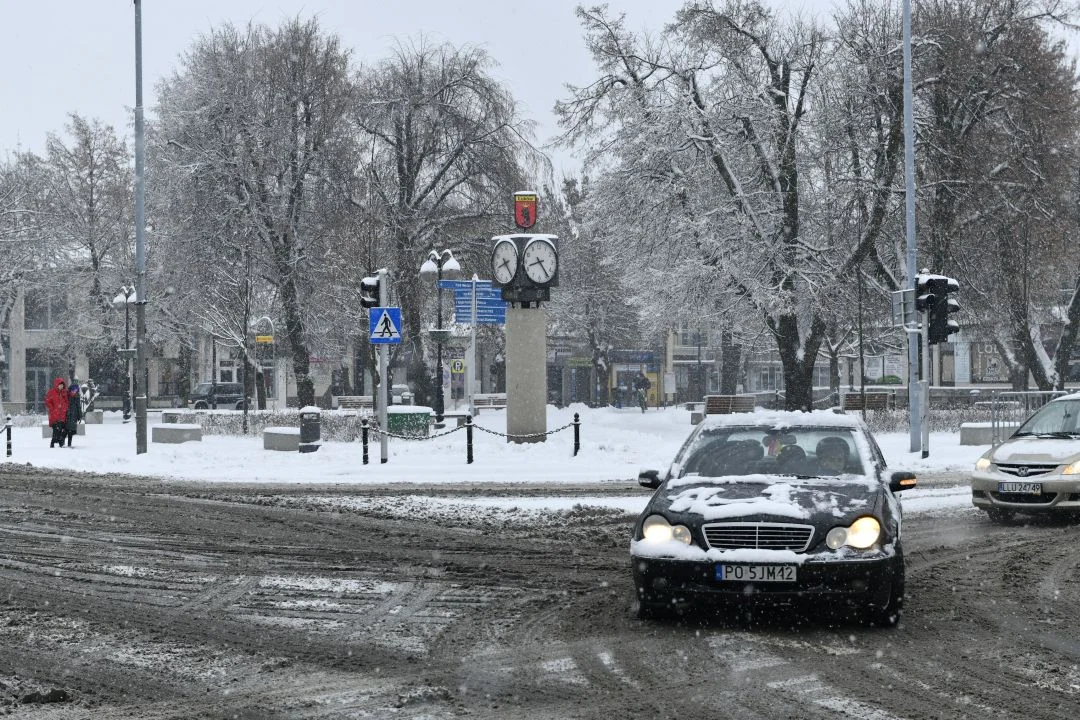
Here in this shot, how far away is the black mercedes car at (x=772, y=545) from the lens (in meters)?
7.30

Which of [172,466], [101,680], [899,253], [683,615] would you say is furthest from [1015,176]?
[101,680]

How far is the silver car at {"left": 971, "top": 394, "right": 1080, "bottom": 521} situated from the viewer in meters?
13.2

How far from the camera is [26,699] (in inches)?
233

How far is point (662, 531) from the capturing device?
7.72 meters

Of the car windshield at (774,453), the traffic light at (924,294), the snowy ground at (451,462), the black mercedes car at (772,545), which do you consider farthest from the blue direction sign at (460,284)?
the black mercedes car at (772,545)

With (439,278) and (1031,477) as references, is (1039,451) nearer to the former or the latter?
(1031,477)

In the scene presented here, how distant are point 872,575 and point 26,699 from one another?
4745 millimetres

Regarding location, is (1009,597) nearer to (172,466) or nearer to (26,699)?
(26,699)

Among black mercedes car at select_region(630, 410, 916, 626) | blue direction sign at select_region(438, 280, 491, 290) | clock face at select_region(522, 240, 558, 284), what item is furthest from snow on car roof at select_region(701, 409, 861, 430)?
blue direction sign at select_region(438, 280, 491, 290)

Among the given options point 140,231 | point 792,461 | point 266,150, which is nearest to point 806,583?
point 792,461

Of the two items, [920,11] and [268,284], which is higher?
[920,11]

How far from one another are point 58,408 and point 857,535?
Answer: 25.3 m

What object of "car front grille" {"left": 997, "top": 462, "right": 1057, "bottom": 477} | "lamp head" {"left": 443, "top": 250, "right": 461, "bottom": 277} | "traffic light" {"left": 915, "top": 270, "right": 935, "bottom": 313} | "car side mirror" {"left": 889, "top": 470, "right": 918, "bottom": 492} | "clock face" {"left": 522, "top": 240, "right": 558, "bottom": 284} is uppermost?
"lamp head" {"left": 443, "top": 250, "right": 461, "bottom": 277}

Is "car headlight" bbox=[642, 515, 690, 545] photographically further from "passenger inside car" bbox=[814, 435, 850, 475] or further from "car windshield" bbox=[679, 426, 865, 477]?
"passenger inside car" bbox=[814, 435, 850, 475]
